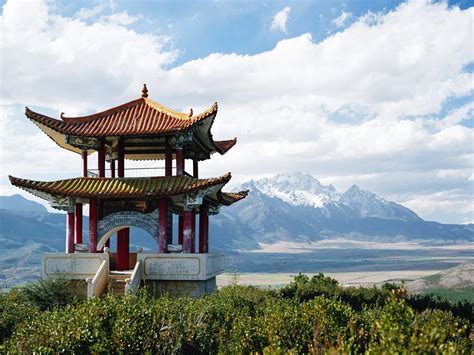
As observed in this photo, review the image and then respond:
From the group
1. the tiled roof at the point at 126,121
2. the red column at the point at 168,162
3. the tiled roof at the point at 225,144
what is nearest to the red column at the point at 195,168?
the tiled roof at the point at 225,144

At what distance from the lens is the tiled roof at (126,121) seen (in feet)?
90.6

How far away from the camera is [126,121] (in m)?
28.9

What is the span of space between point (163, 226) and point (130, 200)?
2237mm

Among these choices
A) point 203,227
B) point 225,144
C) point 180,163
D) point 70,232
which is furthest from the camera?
point 225,144

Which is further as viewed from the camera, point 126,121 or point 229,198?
point 229,198

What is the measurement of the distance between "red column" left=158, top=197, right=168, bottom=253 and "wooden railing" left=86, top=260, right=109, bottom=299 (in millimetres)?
2429

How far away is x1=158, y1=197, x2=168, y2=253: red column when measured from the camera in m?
26.6

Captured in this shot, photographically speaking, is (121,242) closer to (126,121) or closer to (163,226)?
(163,226)

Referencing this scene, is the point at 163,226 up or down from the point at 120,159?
down

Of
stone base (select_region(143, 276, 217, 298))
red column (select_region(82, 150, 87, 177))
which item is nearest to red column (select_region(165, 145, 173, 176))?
red column (select_region(82, 150, 87, 177))

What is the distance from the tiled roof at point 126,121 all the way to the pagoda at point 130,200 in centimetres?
4

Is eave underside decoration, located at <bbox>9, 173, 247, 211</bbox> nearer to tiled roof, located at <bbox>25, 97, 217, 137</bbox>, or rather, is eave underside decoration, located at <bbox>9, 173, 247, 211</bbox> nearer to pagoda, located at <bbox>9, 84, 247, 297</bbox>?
pagoda, located at <bbox>9, 84, 247, 297</bbox>

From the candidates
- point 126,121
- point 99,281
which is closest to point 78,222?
point 99,281

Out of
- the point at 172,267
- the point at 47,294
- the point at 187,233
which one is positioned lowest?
the point at 47,294
